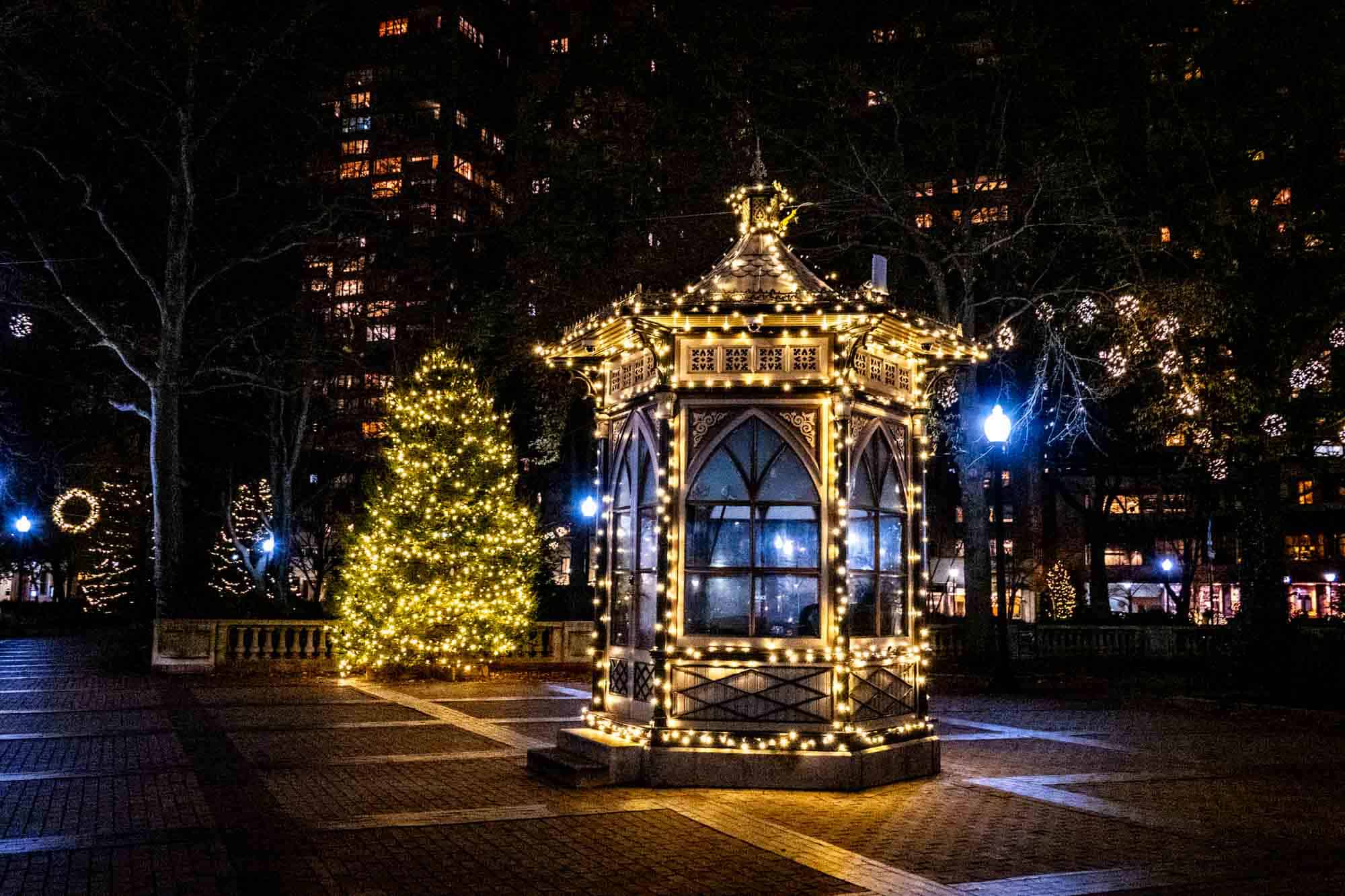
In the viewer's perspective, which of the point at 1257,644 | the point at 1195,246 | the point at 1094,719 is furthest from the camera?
the point at 1257,644

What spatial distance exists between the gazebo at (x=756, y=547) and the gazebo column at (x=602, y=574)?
0.03 m

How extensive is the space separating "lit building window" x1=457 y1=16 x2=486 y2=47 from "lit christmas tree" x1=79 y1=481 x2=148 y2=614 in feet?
315

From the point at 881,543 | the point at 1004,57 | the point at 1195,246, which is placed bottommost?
the point at 881,543

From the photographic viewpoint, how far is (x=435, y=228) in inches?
1342

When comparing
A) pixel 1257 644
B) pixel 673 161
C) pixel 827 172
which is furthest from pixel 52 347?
pixel 1257 644

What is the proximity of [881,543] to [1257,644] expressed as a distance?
1318 cm

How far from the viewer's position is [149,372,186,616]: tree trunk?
26719mm

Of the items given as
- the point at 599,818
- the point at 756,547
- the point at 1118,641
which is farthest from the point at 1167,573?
the point at 599,818

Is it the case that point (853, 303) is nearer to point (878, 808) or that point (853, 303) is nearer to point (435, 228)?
point (878, 808)

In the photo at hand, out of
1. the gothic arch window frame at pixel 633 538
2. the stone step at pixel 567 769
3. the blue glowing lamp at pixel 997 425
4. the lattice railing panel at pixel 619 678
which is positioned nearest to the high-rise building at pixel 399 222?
the blue glowing lamp at pixel 997 425

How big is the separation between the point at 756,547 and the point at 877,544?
4.44ft

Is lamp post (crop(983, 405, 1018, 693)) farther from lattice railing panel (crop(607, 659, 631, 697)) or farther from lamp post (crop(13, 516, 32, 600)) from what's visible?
lamp post (crop(13, 516, 32, 600))

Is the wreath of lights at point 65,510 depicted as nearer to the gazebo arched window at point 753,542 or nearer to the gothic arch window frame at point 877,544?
the gazebo arched window at point 753,542

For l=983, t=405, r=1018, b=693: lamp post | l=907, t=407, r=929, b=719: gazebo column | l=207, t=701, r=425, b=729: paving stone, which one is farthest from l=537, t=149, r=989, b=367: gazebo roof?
l=207, t=701, r=425, b=729: paving stone
